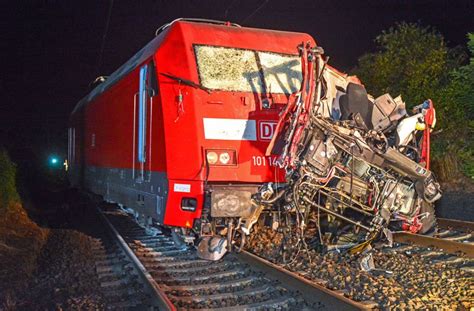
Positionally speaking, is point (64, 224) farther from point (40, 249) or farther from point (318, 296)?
point (318, 296)

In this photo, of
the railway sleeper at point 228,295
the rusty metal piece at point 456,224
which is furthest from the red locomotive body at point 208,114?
the rusty metal piece at point 456,224

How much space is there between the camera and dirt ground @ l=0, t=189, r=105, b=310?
624cm

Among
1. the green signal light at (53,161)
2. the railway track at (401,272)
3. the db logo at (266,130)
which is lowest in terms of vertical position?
the railway track at (401,272)

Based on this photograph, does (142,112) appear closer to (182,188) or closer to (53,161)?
(182,188)

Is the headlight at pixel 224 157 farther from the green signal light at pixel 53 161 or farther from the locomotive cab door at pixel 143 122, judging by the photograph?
the green signal light at pixel 53 161

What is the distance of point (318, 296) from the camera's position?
17.5 feet

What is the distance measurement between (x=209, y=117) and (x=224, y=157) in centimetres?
55

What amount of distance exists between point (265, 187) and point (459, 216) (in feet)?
22.5

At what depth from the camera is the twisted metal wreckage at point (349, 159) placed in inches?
260

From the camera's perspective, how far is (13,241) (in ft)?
36.7

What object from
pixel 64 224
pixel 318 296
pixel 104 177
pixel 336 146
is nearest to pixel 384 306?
pixel 318 296

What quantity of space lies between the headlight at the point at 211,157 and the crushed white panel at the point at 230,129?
21cm

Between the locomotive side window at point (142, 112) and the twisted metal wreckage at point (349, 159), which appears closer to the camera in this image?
the twisted metal wreckage at point (349, 159)

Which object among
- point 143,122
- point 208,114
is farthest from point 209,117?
point 143,122
